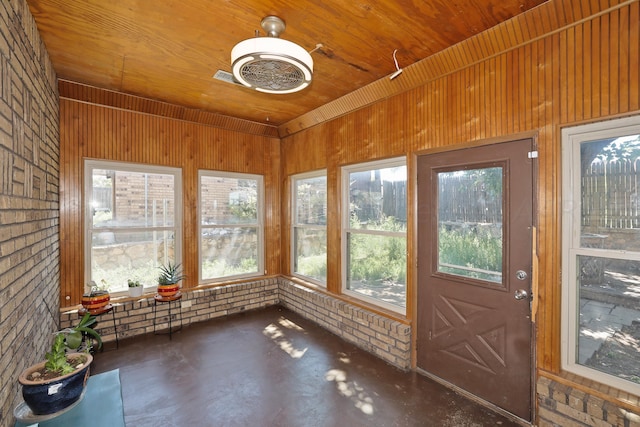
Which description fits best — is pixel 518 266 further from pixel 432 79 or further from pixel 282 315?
pixel 282 315

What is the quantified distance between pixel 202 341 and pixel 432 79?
3.75 metres

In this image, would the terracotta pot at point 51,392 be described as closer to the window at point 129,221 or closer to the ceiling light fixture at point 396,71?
the window at point 129,221

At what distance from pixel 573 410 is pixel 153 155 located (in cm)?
471

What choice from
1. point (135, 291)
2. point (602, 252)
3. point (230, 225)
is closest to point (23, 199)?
point (135, 291)

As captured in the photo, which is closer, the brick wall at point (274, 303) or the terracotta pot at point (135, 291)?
the brick wall at point (274, 303)

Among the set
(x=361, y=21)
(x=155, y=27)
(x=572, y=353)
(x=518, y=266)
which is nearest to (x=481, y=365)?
(x=572, y=353)

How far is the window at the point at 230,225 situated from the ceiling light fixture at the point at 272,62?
2444 mm

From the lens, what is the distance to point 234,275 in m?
4.57

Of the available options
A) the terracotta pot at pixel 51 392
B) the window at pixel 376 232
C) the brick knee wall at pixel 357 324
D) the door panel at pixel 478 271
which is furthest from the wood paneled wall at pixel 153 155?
the door panel at pixel 478 271

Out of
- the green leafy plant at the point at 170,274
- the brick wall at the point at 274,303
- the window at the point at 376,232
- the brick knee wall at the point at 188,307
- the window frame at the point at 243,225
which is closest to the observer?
the brick wall at the point at 274,303

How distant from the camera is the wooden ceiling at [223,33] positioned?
6.51 ft

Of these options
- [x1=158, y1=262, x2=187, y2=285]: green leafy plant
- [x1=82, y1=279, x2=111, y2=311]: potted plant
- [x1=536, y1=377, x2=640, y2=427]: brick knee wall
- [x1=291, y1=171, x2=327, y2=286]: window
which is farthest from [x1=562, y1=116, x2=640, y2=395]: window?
[x1=82, y1=279, x2=111, y2=311]: potted plant

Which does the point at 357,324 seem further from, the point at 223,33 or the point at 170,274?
the point at 223,33

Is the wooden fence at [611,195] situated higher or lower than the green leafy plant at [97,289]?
higher
